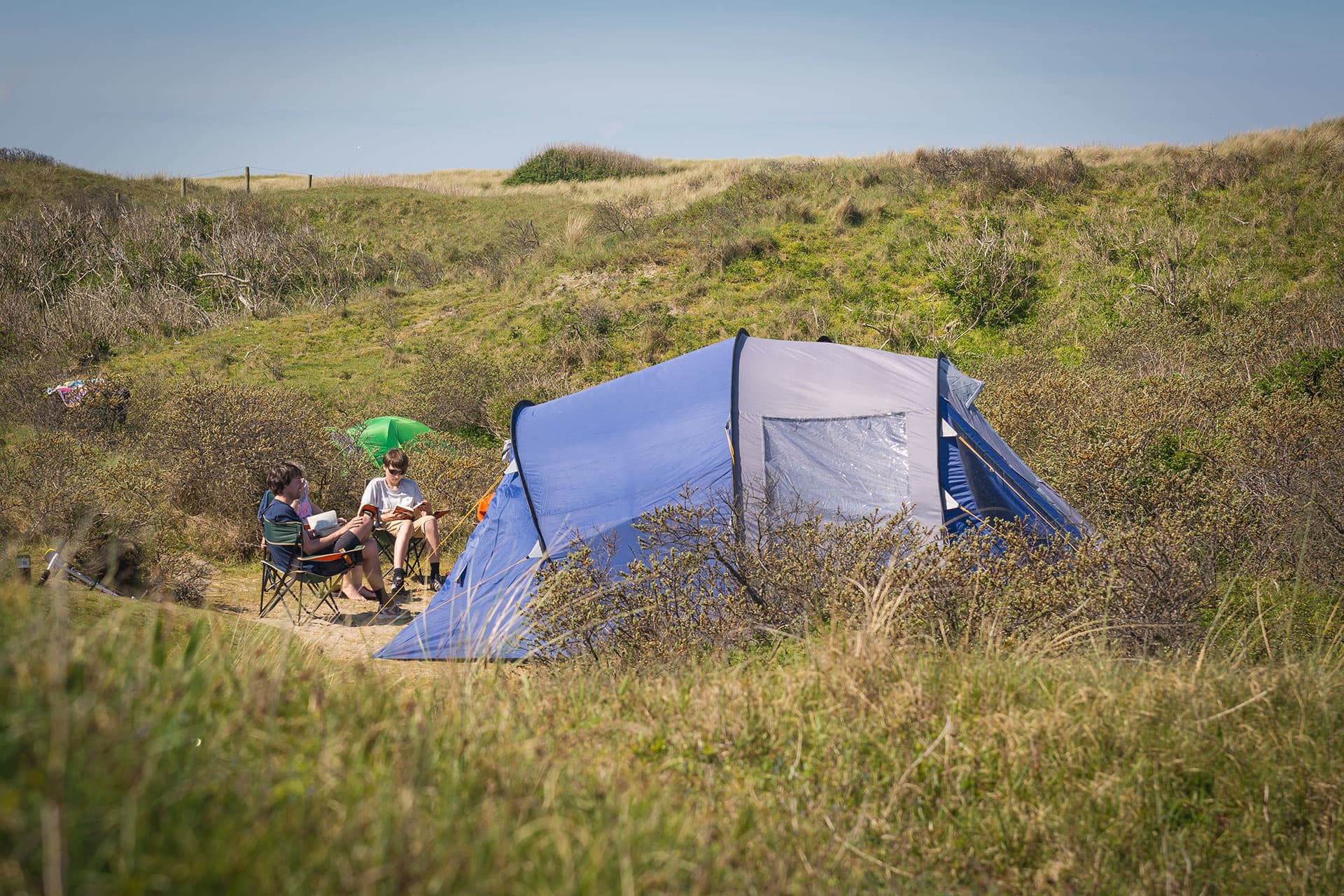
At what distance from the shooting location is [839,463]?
6.04 m

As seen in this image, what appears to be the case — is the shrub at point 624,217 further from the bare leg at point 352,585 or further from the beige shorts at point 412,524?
the bare leg at point 352,585

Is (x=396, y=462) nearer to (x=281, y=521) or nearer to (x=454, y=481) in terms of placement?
(x=281, y=521)

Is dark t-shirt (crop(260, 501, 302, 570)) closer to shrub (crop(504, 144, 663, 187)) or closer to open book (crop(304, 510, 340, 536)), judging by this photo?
open book (crop(304, 510, 340, 536))

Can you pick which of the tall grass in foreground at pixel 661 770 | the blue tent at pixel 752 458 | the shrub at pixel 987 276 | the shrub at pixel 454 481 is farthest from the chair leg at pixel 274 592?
the shrub at pixel 987 276

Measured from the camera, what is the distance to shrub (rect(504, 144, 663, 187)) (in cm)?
3619

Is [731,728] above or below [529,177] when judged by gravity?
below

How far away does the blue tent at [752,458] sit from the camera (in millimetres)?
5844

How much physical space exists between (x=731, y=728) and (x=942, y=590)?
171 cm

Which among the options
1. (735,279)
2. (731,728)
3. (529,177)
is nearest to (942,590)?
(731,728)

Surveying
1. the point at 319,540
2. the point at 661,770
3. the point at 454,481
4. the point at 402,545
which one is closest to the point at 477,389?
the point at 454,481

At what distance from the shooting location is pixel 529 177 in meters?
36.5

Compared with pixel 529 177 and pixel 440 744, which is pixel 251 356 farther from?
pixel 529 177

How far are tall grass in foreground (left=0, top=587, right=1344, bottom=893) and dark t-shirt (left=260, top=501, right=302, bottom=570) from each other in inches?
92.6

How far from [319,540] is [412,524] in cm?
85
